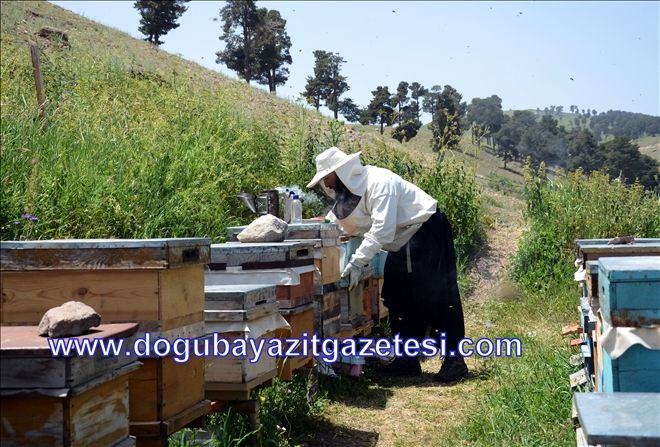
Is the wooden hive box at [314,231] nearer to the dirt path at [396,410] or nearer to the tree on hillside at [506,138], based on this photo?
the dirt path at [396,410]

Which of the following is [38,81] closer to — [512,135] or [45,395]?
[45,395]

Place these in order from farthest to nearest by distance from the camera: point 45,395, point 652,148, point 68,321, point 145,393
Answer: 1. point 652,148
2. point 145,393
3. point 68,321
4. point 45,395

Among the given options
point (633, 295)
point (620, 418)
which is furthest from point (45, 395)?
point (633, 295)

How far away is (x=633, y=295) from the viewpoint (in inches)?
99.8

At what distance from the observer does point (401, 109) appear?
40.5 feet

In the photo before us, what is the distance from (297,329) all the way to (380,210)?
5.15 feet

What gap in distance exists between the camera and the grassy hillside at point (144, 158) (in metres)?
5.84

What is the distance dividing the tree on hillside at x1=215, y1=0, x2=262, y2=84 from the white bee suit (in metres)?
47.7

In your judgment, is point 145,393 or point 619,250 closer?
point 145,393

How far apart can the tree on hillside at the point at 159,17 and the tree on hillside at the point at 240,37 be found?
389cm

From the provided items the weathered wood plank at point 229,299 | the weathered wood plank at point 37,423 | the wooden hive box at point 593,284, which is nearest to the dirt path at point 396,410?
the weathered wood plank at point 229,299

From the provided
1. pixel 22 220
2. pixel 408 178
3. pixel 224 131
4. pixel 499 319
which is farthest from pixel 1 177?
pixel 408 178

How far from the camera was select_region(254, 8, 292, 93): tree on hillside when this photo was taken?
5234 cm

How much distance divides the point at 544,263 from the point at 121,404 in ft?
25.3
